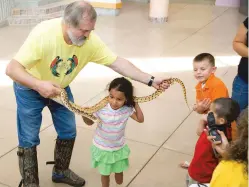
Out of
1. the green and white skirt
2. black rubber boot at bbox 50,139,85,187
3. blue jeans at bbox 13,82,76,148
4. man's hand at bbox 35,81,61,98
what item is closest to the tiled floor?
black rubber boot at bbox 50,139,85,187

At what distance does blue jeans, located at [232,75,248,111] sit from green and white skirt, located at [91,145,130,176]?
89 centimetres

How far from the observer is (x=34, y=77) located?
2500 mm

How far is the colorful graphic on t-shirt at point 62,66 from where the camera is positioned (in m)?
2.60

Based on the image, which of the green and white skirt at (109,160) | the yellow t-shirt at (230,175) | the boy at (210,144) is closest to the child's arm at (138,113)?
the green and white skirt at (109,160)

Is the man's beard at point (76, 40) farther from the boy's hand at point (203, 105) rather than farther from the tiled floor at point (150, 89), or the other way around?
the tiled floor at point (150, 89)

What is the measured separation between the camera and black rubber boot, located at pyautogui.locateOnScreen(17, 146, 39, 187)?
9.26 ft

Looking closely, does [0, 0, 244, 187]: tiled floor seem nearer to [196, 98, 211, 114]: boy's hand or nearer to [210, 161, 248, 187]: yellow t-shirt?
[196, 98, 211, 114]: boy's hand

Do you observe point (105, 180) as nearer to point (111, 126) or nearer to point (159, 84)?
point (111, 126)

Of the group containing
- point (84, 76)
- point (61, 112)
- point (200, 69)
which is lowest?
point (84, 76)

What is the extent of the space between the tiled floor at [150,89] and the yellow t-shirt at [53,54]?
39.9 inches

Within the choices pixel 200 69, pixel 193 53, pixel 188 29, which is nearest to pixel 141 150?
pixel 200 69

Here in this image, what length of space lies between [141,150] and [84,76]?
6.72 feet

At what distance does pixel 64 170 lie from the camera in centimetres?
317

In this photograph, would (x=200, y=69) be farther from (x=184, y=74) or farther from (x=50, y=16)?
(x=50, y=16)
